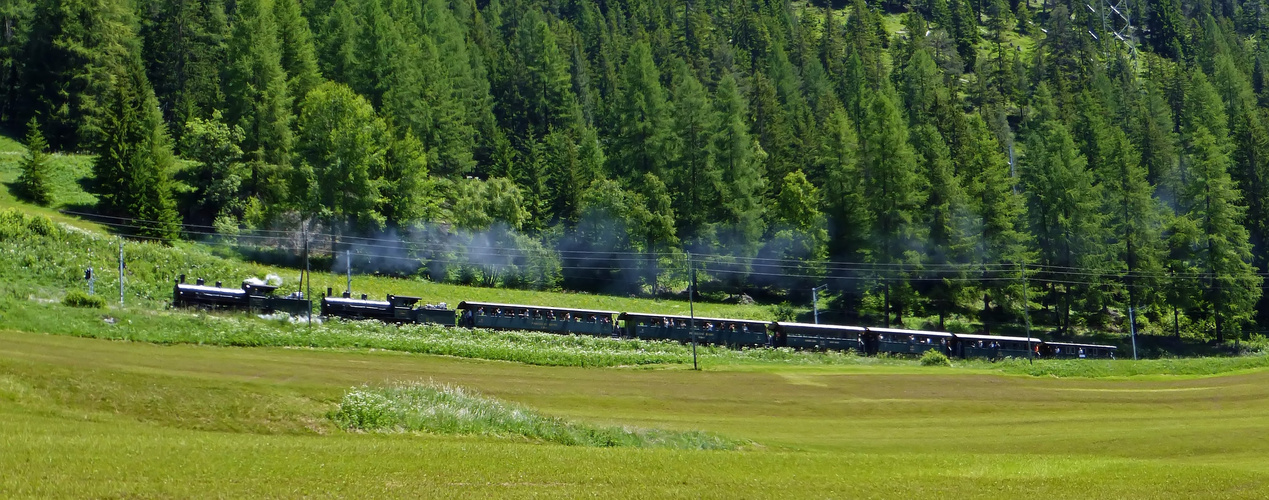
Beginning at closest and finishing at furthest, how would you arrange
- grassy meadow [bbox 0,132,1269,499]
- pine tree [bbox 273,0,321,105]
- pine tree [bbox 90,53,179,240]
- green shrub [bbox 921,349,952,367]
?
grassy meadow [bbox 0,132,1269,499] → green shrub [bbox 921,349,952,367] → pine tree [bbox 90,53,179,240] → pine tree [bbox 273,0,321,105]

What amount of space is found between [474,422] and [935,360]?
38354mm

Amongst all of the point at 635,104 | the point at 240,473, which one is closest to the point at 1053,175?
the point at 635,104

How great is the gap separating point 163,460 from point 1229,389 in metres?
44.7

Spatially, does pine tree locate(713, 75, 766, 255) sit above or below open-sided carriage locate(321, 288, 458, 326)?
above

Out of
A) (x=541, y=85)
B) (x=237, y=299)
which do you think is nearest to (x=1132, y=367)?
(x=237, y=299)

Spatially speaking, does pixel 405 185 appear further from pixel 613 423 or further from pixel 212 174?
pixel 613 423

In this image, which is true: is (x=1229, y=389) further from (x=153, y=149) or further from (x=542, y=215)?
(x=153, y=149)

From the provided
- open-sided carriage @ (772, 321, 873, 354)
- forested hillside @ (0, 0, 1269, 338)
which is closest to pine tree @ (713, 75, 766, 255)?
forested hillside @ (0, 0, 1269, 338)

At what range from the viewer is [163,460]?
21109 mm

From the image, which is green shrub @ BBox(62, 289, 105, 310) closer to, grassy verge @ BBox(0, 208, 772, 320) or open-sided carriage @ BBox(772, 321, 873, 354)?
grassy verge @ BBox(0, 208, 772, 320)

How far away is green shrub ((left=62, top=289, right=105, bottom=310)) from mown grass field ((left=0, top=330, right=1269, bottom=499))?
34.8 feet

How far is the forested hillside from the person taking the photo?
81500mm

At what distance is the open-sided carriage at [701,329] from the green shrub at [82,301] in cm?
2997

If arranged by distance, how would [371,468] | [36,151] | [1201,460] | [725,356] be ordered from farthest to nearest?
[36,151], [725,356], [1201,460], [371,468]
